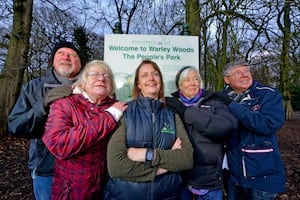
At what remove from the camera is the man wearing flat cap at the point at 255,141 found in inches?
92.4

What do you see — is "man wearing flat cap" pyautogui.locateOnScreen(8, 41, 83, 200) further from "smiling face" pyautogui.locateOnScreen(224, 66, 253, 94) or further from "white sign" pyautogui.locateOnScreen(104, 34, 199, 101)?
"smiling face" pyautogui.locateOnScreen(224, 66, 253, 94)

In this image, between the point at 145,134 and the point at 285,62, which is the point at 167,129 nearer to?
the point at 145,134

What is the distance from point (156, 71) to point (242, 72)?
892mm

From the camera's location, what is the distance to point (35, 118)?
1.99 m

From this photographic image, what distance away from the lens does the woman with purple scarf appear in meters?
2.14

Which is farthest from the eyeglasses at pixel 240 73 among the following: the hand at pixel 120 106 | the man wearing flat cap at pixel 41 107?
the man wearing flat cap at pixel 41 107

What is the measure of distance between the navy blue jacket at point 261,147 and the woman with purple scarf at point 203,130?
0.69 ft

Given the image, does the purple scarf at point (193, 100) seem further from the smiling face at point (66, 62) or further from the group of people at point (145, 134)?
the smiling face at point (66, 62)

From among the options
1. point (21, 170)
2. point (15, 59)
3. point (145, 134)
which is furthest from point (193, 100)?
→ point (15, 59)

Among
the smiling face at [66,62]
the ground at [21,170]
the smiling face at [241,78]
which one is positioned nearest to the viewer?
the smiling face at [66,62]

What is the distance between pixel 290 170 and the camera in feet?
19.5

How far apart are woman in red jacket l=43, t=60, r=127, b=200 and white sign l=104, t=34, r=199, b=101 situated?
47.8 inches

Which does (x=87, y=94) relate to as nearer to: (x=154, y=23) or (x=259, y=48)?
(x=154, y=23)

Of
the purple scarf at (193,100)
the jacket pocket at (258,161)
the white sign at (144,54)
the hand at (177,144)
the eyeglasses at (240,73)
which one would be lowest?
the jacket pocket at (258,161)
